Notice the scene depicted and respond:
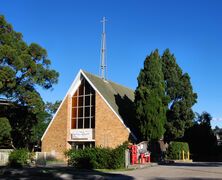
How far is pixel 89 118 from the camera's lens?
41.6 m

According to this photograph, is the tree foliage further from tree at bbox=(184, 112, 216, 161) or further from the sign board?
tree at bbox=(184, 112, 216, 161)

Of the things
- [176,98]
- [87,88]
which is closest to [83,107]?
[87,88]

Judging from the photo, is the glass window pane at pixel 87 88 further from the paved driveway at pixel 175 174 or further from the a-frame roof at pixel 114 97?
the paved driveway at pixel 175 174

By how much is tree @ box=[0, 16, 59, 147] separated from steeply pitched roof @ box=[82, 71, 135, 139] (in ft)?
16.5

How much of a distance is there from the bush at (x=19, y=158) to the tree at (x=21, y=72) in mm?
5906

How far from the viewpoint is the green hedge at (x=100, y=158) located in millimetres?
26984

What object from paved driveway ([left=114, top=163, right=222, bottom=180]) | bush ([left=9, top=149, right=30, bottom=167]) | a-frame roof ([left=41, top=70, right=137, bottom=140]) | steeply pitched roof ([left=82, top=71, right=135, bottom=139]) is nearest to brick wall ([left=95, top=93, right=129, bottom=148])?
a-frame roof ([left=41, top=70, right=137, bottom=140])

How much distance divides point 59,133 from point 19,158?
13.5 metres

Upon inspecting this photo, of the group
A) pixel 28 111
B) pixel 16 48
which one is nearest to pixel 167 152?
pixel 28 111

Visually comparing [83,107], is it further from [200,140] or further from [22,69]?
[200,140]

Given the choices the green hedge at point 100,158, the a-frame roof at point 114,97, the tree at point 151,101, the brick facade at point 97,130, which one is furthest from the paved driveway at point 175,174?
the brick facade at point 97,130

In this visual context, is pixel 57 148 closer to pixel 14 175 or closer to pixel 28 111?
pixel 28 111

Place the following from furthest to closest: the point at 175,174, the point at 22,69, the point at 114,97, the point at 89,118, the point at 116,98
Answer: the point at 116,98
the point at 114,97
the point at 89,118
the point at 22,69
the point at 175,174

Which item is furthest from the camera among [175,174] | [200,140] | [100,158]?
[200,140]
